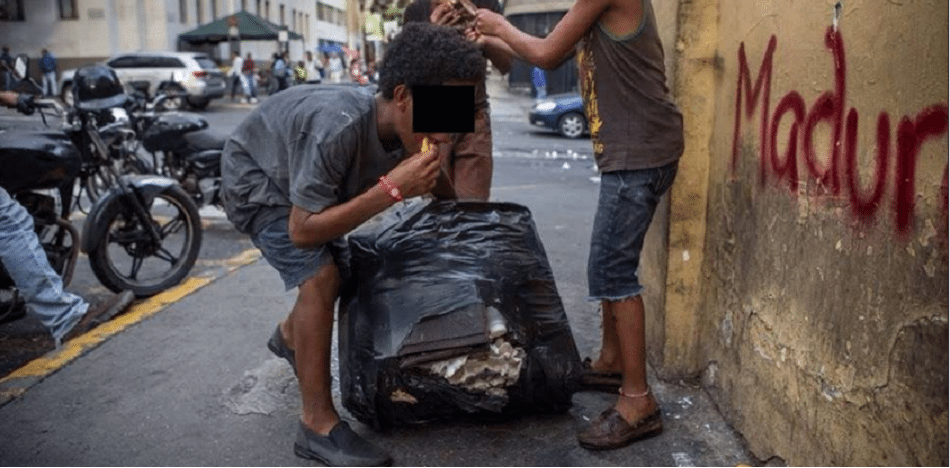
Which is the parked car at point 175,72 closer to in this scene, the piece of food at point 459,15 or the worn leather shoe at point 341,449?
the piece of food at point 459,15

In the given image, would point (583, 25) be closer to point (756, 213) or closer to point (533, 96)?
point (756, 213)

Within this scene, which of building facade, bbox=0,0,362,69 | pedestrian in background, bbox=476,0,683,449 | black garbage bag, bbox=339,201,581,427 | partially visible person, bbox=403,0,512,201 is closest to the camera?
black garbage bag, bbox=339,201,581,427

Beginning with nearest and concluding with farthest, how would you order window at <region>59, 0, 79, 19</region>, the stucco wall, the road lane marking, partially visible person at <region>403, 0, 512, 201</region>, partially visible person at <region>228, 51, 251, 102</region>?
the stucco wall < the road lane marking < partially visible person at <region>403, 0, 512, 201</region> < partially visible person at <region>228, 51, 251, 102</region> < window at <region>59, 0, 79, 19</region>

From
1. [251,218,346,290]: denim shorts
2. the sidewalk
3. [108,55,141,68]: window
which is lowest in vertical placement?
the sidewalk

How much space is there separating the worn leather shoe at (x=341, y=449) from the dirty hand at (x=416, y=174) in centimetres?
84

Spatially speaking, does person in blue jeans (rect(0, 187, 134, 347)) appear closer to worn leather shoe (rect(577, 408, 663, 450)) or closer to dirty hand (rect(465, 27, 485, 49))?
dirty hand (rect(465, 27, 485, 49))

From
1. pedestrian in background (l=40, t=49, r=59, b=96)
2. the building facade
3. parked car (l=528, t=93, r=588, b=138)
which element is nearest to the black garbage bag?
parked car (l=528, t=93, r=588, b=138)

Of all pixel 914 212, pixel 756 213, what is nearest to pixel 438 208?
pixel 756 213

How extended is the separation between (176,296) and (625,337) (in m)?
2.89

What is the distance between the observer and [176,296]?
4.84 m

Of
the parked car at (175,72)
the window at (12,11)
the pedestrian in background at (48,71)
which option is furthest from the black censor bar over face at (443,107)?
the window at (12,11)

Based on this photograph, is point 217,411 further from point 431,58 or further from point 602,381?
point 431,58

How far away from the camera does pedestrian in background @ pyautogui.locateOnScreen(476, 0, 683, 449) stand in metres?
2.79

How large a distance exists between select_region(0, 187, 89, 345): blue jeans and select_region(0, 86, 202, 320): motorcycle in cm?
33
